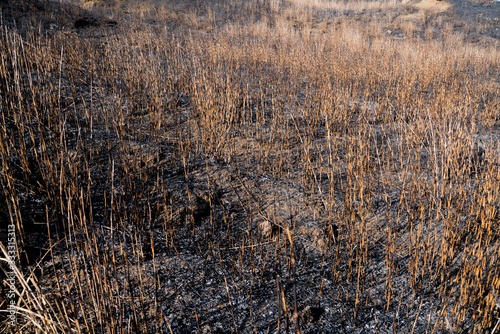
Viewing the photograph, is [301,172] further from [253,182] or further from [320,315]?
[320,315]

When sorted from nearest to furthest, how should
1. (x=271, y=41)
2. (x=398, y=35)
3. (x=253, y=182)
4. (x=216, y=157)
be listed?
(x=253, y=182), (x=216, y=157), (x=271, y=41), (x=398, y=35)

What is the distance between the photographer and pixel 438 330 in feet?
3.73

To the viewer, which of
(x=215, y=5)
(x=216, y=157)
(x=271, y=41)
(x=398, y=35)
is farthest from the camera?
(x=215, y=5)

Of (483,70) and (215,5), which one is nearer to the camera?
(483,70)

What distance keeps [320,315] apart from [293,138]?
1886 mm

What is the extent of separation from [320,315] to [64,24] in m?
8.48

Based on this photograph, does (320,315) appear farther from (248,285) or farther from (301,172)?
(301,172)

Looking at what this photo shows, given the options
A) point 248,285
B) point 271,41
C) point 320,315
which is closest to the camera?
point 320,315

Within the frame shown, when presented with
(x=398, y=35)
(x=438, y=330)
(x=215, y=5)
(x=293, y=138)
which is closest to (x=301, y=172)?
(x=293, y=138)

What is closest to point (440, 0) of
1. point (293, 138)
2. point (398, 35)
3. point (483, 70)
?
point (398, 35)

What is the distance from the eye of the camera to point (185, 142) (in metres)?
2.48

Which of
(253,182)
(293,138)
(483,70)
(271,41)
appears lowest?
(253,182)

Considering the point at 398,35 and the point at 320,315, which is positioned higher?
the point at 398,35

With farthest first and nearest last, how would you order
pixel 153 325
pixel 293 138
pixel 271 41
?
1. pixel 271 41
2. pixel 293 138
3. pixel 153 325
